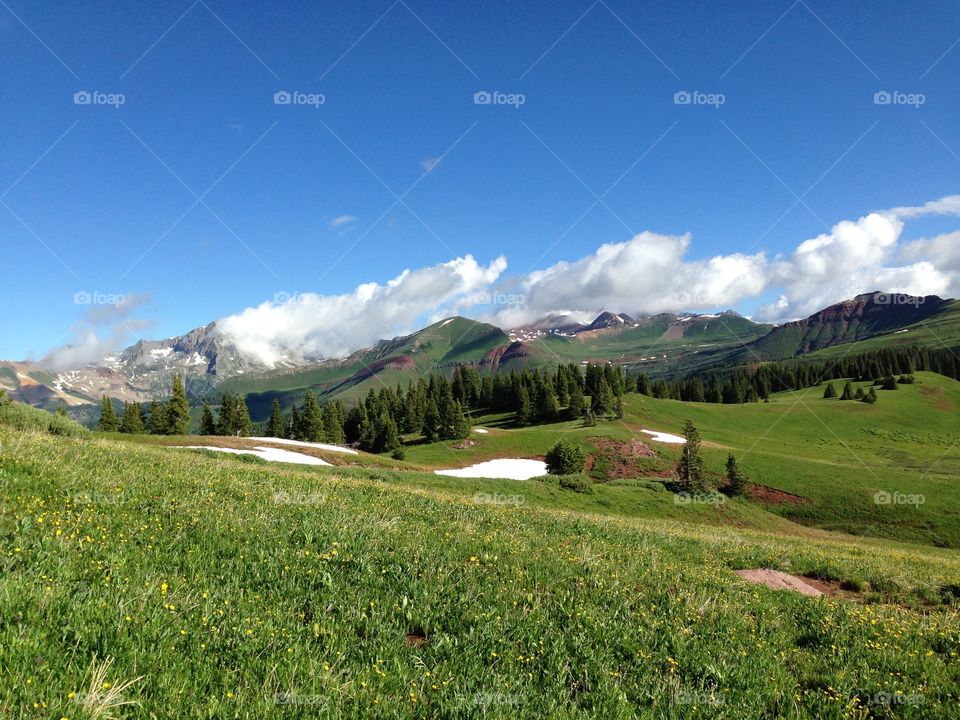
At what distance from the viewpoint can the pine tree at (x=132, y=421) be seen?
91.7 metres

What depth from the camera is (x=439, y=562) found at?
8.18 meters

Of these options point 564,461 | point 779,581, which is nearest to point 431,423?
point 564,461

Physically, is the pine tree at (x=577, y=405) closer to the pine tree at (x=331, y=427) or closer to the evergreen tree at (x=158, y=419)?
the pine tree at (x=331, y=427)

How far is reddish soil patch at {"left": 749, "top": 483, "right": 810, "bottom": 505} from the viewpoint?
52.9 metres

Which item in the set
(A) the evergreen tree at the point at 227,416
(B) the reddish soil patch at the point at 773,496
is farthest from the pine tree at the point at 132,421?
(B) the reddish soil patch at the point at 773,496

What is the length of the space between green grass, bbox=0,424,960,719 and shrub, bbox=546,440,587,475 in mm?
46224

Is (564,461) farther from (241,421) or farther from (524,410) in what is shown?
(241,421)

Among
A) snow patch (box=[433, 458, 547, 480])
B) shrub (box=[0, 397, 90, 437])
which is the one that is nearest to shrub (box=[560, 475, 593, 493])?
snow patch (box=[433, 458, 547, 480])

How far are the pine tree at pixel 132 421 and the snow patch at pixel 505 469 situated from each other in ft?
218

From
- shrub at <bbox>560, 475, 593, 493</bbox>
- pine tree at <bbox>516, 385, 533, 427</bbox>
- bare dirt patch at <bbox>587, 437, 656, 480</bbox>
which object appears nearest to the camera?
shrub at <bbox>560, 475, 593, 493</bbox>

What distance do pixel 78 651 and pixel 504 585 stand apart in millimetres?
5251

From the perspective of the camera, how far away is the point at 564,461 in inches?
2219

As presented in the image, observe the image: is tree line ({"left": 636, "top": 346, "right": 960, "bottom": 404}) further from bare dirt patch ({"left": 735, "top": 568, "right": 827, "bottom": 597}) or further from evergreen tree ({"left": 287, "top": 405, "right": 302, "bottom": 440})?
bare dirt patch ({"left": 735, "top": 568, "right": 827, "bottom": 597})

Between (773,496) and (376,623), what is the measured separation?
59483 millimetres
